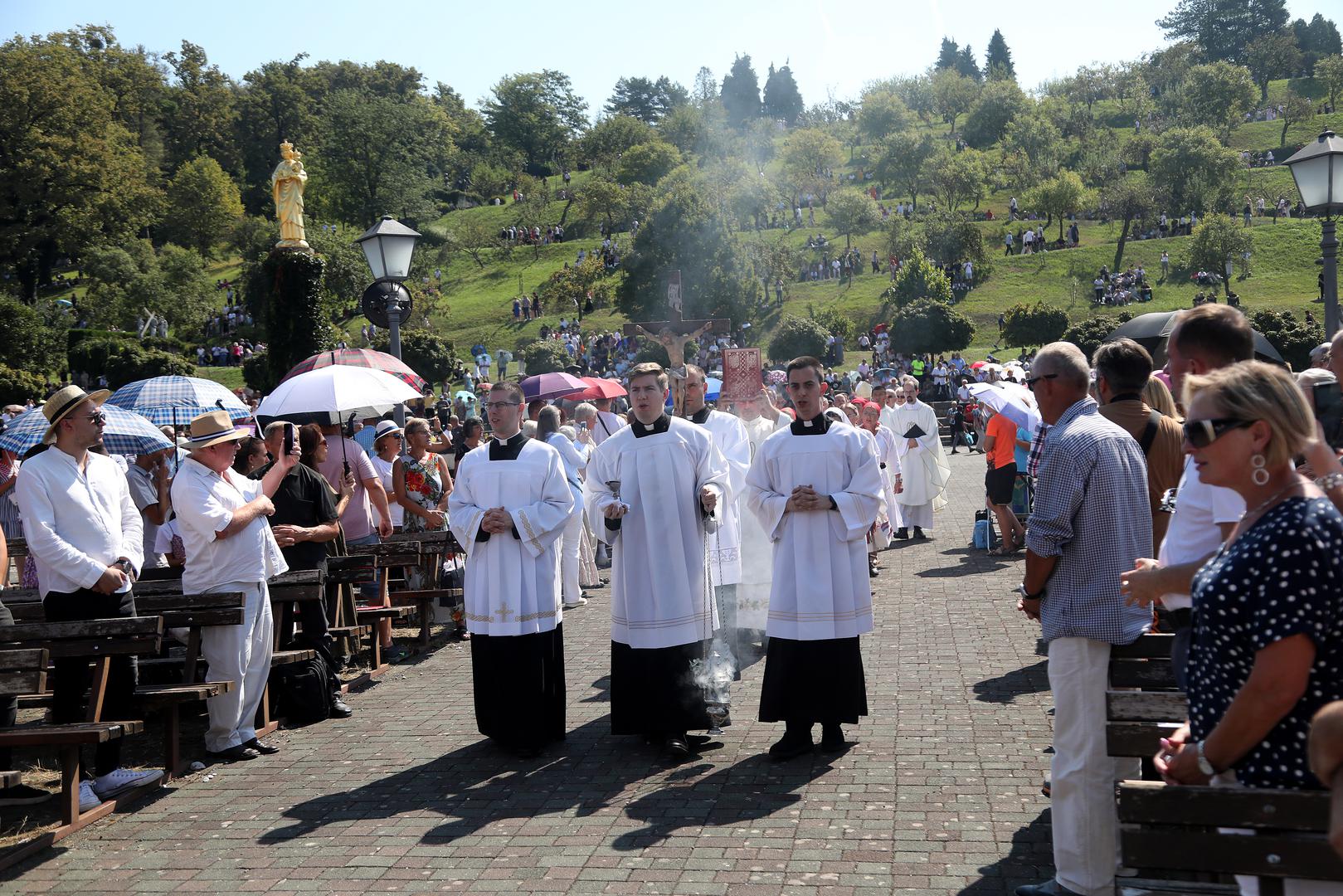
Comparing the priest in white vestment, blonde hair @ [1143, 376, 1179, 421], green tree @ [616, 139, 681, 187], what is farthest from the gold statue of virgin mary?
green tree @ [616, 139, 681, 187]

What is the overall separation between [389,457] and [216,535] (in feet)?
15.7

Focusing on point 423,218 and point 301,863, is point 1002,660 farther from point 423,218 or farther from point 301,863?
point 423,218

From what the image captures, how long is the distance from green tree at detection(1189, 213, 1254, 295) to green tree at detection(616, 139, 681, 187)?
45.4 m

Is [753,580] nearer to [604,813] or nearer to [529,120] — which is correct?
[604,813]

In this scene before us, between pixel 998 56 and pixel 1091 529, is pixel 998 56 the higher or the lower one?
the higher one

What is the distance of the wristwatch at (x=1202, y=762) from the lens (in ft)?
9.56

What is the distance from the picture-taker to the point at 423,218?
85438mm

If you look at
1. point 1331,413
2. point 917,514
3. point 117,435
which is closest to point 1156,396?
point 1331,413

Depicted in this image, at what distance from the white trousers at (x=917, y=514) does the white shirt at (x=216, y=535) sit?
11124 mm

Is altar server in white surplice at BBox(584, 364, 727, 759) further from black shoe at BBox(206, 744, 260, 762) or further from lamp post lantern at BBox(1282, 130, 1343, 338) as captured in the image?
lamp post lantern at BBox(1282, 130, 1343, 338)

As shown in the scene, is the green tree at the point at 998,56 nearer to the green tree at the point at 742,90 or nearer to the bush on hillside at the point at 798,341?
the green tree at the point at 742,90

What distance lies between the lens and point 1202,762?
2.94 meters

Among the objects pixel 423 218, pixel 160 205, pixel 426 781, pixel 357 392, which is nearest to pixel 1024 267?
pixel 423 218

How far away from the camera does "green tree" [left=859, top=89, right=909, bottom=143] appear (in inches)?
4611
